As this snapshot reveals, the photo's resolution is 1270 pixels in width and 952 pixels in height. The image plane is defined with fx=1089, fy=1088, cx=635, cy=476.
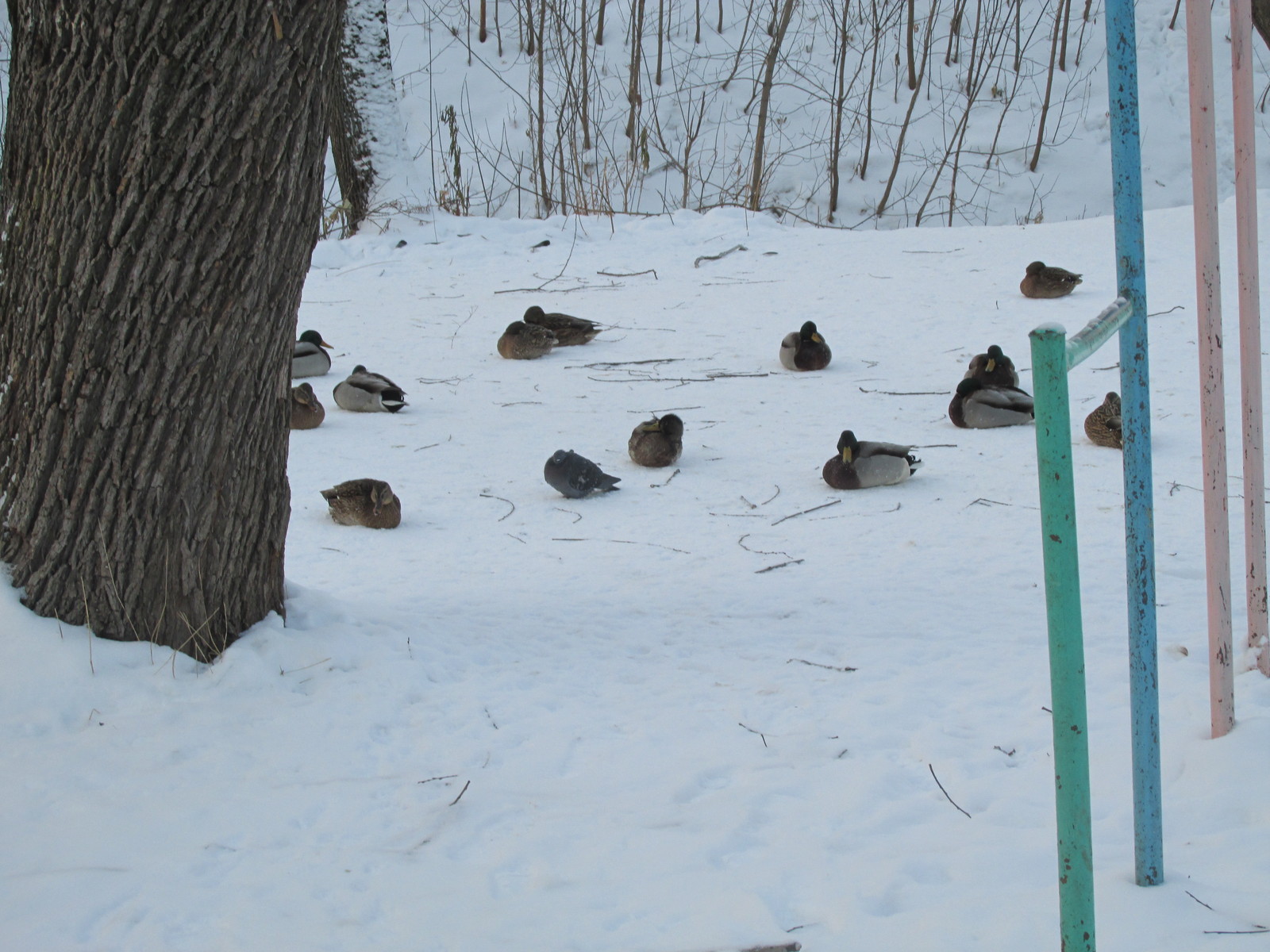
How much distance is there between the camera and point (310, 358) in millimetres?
6348

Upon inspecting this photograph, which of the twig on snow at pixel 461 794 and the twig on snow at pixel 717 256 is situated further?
the twig on snow at pixel 717 256

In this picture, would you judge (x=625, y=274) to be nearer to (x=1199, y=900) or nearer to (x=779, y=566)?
(x=779, y=566)

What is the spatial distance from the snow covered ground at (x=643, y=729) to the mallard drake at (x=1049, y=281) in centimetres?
205

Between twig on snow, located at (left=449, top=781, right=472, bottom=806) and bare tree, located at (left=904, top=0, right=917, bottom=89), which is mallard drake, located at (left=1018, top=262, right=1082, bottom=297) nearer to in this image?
twig on snow, located at (left=449, top=781, right=472, bottom=806)

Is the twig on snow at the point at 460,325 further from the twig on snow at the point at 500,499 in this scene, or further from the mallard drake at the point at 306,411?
the twig on snow at the point at 500,499

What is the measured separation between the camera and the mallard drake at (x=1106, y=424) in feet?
15.2

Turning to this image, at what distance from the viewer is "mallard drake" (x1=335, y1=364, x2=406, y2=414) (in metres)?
5.68

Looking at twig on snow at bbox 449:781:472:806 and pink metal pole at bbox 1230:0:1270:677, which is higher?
pink metal pole at bbox 1230:0:1270:677

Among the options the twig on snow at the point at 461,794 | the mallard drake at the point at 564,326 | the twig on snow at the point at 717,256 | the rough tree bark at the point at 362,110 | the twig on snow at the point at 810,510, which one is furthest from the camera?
the rough tree bark at the point at 362,110

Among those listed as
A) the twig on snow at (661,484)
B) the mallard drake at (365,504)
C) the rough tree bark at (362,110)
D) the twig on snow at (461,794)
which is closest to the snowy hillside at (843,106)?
the rough tree bark at (362,110)

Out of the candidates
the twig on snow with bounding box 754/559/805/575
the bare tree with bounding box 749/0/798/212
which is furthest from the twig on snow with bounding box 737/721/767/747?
the bare tree with bounding box 749/0/798/212

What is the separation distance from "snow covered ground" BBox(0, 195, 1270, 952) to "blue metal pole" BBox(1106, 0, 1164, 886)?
176 millimetres

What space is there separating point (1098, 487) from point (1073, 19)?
16041 mm

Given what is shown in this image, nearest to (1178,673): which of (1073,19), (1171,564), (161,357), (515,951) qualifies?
(1171,564)
